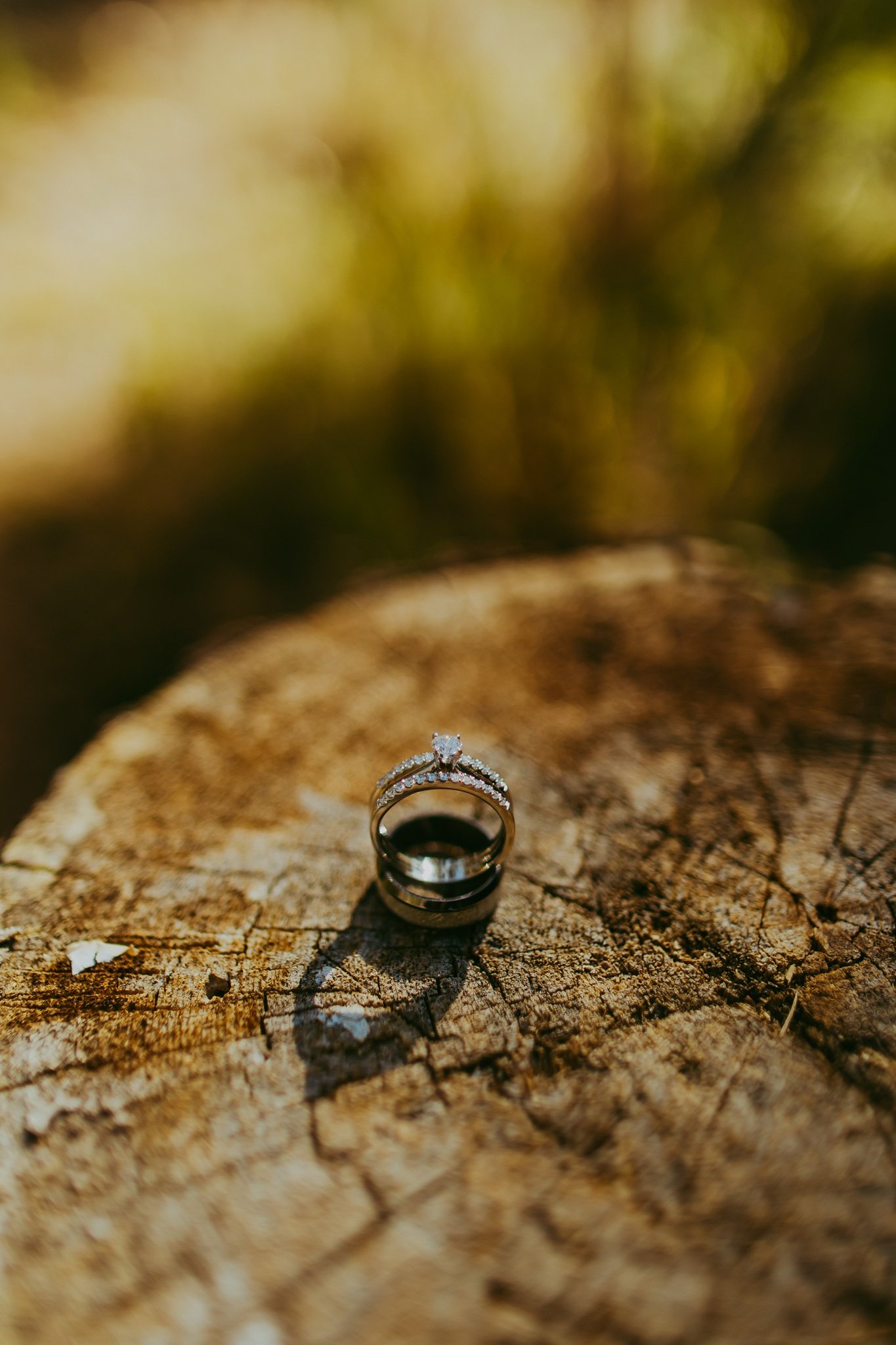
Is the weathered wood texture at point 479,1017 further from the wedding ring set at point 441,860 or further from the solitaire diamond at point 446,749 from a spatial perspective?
the solitaire diamond at point 446,749

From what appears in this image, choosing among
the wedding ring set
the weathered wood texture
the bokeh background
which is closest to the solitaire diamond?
the wedding ring set

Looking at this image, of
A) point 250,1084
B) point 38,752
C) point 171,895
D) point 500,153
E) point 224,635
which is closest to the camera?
point 250,1084

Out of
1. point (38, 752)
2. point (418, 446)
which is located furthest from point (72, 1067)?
point (418, 446)

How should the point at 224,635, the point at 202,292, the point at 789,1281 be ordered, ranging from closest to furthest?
1. the point at 789,1281
2. the point at 224,635
3. the point at 202,292

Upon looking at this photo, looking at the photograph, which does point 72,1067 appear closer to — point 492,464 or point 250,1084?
point 250,1084

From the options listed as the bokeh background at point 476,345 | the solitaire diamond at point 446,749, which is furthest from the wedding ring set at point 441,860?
the bokeh background at point 476,345

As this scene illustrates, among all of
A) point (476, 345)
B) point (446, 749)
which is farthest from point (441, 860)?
point (476, 345)

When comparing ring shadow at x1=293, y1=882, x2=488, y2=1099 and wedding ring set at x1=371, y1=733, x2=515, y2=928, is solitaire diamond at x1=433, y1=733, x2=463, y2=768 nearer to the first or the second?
wedding ring set at x1=371, y1=733, x2=515, y2=928
